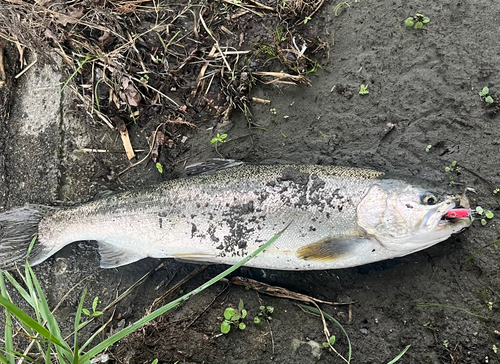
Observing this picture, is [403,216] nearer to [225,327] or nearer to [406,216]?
[406,216]

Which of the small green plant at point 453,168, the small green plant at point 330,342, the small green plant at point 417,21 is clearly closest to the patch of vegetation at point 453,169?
the small green plant at point 453,168

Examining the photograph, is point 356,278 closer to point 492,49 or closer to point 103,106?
point 492,49

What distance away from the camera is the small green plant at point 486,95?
3.27 m

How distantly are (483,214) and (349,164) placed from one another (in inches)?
48.4

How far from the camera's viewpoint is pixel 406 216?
291 cm

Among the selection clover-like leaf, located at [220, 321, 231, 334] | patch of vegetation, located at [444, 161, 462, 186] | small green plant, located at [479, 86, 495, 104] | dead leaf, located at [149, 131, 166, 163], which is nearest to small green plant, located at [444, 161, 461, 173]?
patch of vegetation, located at [444, 161, 462, 186]

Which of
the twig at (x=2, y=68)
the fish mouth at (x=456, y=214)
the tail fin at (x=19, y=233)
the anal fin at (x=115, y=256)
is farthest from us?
the twig at (x=2, y=68)

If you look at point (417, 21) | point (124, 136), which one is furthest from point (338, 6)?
point (124, 136)

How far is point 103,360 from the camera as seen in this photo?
3188 mm

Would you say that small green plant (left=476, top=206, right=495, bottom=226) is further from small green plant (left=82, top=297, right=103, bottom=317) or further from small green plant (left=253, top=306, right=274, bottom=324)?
small green plant (left=82, top=297, right=103, bottom=317)

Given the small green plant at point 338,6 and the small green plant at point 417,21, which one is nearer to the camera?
the small green plant at point 417,21

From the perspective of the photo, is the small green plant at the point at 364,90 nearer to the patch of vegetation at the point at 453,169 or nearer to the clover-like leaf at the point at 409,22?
the clover-like leaf at the point at 409,22

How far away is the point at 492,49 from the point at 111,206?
3812 millimetres

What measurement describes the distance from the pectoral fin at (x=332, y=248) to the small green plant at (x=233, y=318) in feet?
2.74
